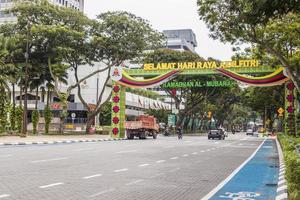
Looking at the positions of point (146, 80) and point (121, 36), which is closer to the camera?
point (146, 80)

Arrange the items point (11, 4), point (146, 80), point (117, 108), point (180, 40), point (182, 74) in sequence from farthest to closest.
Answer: point (180, 40), point (11, 4), point (117, 108), point (146, 80), point (182, 74)

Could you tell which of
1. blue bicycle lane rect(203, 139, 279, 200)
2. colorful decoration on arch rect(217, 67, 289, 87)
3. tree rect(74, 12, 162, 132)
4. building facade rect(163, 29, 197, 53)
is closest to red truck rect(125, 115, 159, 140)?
tree rect(74, 12, 162, 132)

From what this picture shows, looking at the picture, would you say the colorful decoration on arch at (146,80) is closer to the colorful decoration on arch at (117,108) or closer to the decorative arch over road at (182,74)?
the decorative arch over road at (182,74)

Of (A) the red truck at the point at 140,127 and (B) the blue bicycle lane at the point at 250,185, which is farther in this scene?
(A) the red truck at the point at 140,127

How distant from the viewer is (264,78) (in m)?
41.4

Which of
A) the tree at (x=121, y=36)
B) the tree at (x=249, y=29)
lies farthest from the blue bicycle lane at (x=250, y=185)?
the tree at (x=121, y=36)

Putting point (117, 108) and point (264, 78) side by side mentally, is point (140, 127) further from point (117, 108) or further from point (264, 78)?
point (264, 78)

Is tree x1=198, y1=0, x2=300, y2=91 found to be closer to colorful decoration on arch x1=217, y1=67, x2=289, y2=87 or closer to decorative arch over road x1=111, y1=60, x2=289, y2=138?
colorful decoration on arch x1=217, y1=67, x2=289, y2=87

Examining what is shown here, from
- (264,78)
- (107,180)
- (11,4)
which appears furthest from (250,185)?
(11,4)

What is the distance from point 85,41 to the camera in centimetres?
5256

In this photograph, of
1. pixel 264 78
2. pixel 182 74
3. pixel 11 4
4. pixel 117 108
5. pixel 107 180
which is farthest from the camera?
pixel 11 4

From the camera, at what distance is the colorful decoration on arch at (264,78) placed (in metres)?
40.7

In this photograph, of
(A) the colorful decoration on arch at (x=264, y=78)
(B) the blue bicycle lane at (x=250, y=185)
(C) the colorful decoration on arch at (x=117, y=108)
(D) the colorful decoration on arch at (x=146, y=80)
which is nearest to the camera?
(B) the blue bicycle lane at (x=250, y=185)

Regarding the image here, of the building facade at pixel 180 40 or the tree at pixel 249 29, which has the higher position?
the building facade at pixel 180 40
